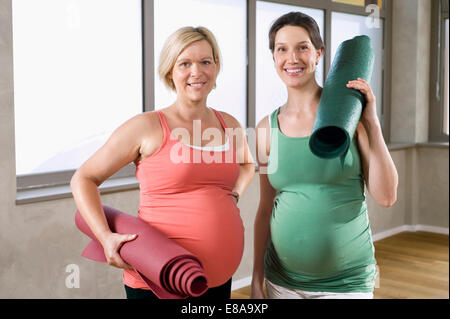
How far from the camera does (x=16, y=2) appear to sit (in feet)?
4.87

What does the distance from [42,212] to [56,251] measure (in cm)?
12

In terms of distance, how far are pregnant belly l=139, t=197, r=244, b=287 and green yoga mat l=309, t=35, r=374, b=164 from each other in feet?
0.80

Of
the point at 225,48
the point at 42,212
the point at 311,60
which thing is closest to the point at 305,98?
the point at 311,60

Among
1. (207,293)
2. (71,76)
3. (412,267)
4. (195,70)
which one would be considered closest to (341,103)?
(195,70)

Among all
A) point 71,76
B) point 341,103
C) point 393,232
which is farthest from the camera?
point 393,232

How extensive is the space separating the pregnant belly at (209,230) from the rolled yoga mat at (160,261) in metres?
0.03

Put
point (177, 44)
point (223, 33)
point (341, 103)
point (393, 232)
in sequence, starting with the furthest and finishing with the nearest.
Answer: point (393, 232), point (223, 33), point (177, 44), point (341, 103)

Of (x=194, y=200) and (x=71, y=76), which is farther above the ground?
(x=71, y=76)

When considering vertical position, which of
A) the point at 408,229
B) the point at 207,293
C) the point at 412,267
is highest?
the point at 207,293

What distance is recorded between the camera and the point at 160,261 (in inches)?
22.3

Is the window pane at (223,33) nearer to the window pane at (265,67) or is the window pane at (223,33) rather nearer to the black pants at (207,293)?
the window pane at (265,67)

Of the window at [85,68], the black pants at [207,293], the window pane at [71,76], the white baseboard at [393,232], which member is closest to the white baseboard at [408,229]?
the white baseboard at [393,232]

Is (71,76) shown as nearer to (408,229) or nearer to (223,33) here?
(223,33)

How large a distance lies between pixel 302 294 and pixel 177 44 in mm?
322
